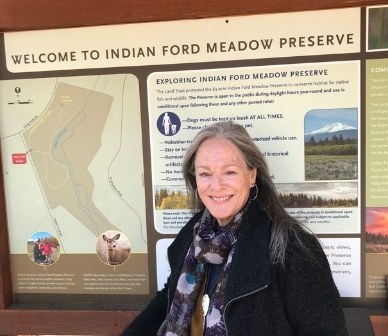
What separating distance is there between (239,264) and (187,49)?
1.10 metres

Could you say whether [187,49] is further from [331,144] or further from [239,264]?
[239,264]

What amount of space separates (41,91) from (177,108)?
2.43 feet

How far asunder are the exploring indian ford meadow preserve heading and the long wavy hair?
0.47 meters

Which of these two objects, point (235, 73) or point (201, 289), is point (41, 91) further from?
point (201, 289)

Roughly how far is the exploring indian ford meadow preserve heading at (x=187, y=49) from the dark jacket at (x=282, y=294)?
958 millimetres

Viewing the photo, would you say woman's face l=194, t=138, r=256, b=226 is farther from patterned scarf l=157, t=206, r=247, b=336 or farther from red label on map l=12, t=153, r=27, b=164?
red label on map l=12, t=153, r=27, b=164

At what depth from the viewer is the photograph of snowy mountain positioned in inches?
80.7

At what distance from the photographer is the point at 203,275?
5.82ft

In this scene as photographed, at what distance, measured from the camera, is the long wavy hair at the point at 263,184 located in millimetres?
1607

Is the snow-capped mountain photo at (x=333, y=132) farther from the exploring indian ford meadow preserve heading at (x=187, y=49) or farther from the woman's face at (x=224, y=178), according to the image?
the woman's face at (x=224, y=178)

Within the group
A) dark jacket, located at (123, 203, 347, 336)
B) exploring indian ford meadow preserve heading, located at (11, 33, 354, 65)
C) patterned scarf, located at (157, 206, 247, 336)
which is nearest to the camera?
dark jacket, located at (123, 203, 347, 336)

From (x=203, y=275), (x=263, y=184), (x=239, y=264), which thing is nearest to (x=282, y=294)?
(x=239, y=264)

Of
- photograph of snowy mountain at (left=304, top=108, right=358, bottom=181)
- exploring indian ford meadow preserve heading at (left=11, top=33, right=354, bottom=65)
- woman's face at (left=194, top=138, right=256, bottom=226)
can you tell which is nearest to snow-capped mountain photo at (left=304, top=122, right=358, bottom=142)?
photograph of snowy mountain at (left=304, top=108, right=358, bottom=181)

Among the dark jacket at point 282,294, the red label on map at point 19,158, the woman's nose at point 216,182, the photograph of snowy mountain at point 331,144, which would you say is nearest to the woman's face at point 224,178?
the woman's nose at point 216,182
